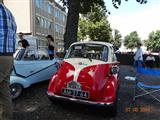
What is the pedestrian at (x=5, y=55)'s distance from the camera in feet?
12.0

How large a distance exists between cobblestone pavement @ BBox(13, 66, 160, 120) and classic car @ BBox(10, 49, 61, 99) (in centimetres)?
39

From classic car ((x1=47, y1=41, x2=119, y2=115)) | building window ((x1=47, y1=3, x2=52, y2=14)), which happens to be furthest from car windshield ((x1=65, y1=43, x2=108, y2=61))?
building window ((x1=47, y1=3, x2=52, y2=14))

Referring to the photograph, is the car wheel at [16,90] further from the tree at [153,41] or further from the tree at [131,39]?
the tree at [131,39]

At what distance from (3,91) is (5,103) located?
17 cm

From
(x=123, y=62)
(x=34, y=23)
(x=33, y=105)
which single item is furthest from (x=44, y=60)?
(x=34, y=23)

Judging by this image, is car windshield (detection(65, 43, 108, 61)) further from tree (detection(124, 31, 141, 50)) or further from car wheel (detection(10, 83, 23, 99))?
tree (detection(124, 31, 141, 50))

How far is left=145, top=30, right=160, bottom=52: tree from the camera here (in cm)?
7053

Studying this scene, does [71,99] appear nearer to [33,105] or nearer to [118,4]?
[33,105]

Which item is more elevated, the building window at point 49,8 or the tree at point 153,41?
the building window at point 49,8

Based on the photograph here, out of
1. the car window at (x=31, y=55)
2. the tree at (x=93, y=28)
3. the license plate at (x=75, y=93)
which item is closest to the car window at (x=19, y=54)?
the car window at (x=31, y=55)

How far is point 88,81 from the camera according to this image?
595cm

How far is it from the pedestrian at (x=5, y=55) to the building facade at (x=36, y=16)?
30204 millimetres

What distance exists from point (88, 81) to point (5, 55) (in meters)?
2.60

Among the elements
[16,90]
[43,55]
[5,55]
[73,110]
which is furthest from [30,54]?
[5,55]
